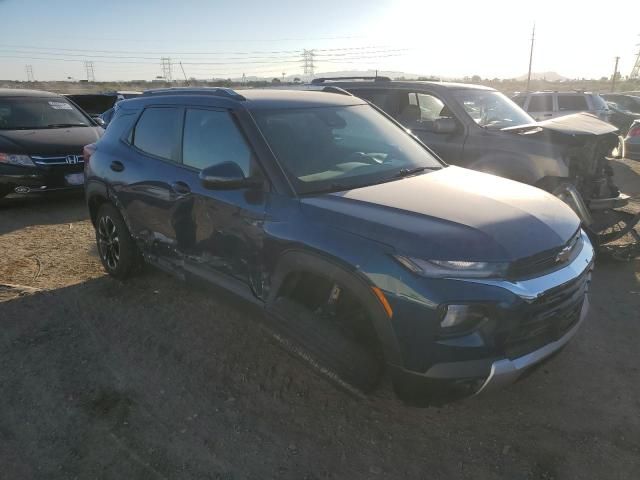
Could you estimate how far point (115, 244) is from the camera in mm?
4789

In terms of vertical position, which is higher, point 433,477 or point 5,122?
point 5,122

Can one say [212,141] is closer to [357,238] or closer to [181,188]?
[181,188]

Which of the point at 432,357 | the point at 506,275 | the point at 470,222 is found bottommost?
the point at 432,357

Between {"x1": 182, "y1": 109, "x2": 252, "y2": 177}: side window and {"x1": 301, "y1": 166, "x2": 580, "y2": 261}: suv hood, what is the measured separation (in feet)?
2.16

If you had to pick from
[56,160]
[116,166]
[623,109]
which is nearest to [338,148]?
[116,166]

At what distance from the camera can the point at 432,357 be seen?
7.60 ft

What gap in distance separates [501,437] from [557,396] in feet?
1.98

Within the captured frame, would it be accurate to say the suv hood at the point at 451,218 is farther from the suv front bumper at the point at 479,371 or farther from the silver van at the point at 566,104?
the silver van at the point at 566,104

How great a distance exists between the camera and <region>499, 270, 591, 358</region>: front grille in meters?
2.37

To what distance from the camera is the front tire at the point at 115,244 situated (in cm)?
457

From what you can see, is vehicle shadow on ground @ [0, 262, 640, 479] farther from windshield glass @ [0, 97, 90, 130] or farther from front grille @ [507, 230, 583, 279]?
windshield glass @ [0, 97, 90, 130]

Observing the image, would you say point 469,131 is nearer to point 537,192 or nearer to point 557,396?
point 537,192

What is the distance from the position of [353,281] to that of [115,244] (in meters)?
3.16

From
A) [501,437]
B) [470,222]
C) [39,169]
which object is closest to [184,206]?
[470,222]
